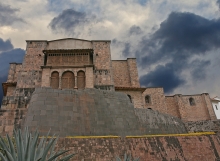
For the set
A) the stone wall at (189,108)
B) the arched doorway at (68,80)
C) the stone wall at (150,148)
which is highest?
the arched doorway at (68,80)

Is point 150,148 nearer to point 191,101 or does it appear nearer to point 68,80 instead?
point 68,80

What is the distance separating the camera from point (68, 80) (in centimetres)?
2269

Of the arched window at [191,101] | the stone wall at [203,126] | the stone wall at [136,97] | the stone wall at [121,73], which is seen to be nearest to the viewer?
the stone wall at [203,126]

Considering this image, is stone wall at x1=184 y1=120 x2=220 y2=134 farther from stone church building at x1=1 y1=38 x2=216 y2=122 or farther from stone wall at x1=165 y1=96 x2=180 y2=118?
stone wall at x1=165 y1=96 x2=180 y2=118

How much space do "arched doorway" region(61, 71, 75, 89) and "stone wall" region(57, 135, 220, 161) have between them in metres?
12.9

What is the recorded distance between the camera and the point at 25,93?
22.3 meters

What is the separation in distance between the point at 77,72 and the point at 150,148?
1426cm

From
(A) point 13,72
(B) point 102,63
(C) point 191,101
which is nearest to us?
(B) point 102,63

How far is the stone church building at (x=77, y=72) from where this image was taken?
2275 centimetres

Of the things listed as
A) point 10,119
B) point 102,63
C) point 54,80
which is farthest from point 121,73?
point 10,119

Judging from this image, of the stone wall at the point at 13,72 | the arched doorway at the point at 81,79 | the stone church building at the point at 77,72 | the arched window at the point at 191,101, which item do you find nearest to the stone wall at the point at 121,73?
the stone church building at the point at 77,72

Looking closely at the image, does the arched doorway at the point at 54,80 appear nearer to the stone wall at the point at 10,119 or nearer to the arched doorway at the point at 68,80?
the arched doorway at the point at 68,80

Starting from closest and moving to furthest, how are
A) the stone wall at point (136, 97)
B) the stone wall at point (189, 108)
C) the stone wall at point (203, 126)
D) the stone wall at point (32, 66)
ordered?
the stone wall at point (203, 126), the stone wall at point (32, 66), the stone wall at point (136, 97), the stone wall at point (189, 108)

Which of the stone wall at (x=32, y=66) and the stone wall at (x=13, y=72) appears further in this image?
the stone wall at (x=13, y=72)
